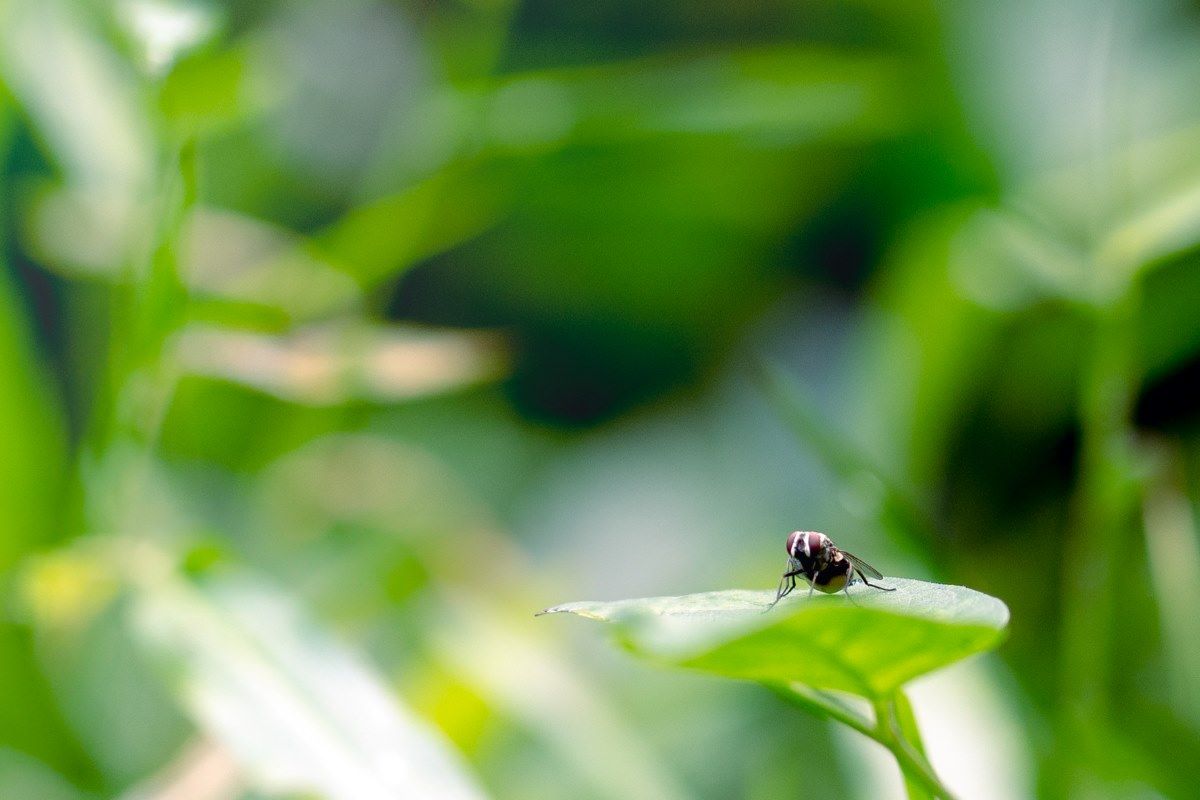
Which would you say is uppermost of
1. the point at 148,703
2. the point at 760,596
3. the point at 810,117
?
the point at 810,117

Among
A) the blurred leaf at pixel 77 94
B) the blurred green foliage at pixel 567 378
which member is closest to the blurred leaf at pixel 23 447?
the blurred green foliage at pixel 567 378

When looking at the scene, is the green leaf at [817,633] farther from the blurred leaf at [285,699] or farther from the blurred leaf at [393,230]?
the blurred leaf at [393,230]

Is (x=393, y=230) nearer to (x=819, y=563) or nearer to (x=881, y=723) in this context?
(x=819, y=563)

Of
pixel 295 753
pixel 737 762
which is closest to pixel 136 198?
pixel 295 753

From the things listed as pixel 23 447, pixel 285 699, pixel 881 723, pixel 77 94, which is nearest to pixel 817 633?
pixel 881 723

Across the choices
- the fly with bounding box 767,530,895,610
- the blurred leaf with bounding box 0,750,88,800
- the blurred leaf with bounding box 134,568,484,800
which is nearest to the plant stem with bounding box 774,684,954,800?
the fly with bounding box 767,530,895,610

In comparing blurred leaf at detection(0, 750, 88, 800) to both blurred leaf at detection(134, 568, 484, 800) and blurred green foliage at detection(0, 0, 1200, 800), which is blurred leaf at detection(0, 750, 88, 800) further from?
blurred leaf at detection(134, 568, 484, 800)

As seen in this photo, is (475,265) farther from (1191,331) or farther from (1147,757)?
(1147,757)
